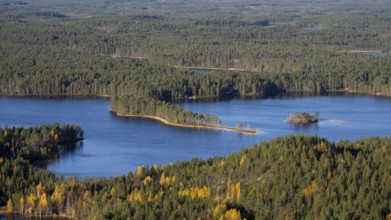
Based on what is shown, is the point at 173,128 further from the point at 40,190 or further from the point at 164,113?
the point at 40,190

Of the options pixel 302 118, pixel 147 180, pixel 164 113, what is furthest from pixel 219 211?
pixel 164 113

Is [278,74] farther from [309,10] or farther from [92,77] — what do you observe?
[309,10]

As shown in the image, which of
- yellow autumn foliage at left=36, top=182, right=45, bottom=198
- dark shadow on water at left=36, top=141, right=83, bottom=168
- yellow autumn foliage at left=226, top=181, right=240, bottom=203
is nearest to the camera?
yellow autumn foliage at left=226, top=181, right=240, bottom=203

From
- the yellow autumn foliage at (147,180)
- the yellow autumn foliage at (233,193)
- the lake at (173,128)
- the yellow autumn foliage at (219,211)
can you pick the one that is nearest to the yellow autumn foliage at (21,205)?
the yellow autumn foliage at (147,180)

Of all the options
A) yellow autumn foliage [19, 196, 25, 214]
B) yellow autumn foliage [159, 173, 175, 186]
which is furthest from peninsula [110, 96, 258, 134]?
yellow autumn foliage [19, 196, 25, 214]

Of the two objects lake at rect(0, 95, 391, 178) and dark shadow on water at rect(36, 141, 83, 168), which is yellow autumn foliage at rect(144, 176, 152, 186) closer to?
lake at rect(0, 95, 391, 178)
